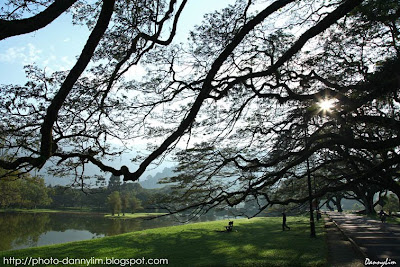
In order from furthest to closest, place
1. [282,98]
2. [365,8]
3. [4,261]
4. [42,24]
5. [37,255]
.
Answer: [37,255]
[4,261]
[282,98]
[365,8]
[42,24]

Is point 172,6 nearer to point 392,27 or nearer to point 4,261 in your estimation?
point 392,27

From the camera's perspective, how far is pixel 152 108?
220 inches

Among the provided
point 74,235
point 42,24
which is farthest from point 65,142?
point 74,235

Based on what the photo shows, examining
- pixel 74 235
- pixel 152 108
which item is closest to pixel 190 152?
pixel 152 108

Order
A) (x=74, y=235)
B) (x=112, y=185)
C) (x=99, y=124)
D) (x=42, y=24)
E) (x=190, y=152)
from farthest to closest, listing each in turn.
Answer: (x=112, y=185), (x=74, y=235), (x=190, y=152), (x=99, y=124), (x=42, y=24)

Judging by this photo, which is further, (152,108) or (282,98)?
(282,98)

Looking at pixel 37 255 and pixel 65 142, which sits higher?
pixel 65 142

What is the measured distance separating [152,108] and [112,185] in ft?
264

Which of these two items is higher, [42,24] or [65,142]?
[42,24]

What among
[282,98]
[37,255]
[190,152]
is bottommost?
[37,255]

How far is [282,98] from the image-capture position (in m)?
6.61

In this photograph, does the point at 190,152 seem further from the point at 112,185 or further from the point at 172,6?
the point at 112,185

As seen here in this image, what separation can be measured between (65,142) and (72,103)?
4.16ft

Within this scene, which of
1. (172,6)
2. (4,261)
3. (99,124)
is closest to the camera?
(172,6)
